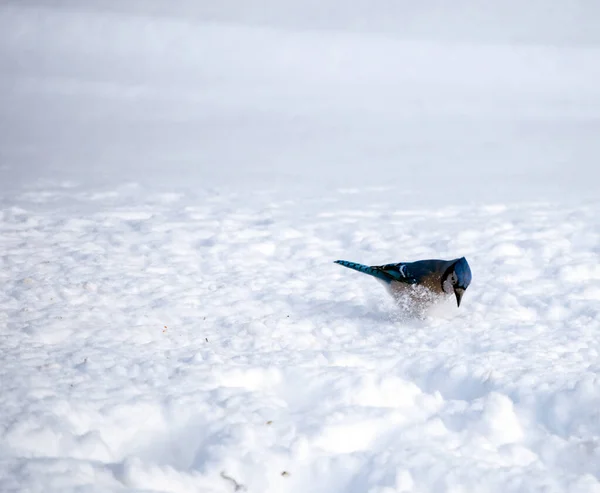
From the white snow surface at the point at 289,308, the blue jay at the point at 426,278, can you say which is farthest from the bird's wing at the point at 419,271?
the white snow surface at the point at 289,308

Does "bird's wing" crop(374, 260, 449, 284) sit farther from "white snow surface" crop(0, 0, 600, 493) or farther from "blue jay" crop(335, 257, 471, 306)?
"white snow surface" crop(0, 0, 600, 493)

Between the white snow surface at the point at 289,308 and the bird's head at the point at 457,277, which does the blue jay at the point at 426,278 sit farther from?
the white snow surface at the point at 289,308

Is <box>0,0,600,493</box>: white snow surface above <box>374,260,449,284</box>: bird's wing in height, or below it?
below

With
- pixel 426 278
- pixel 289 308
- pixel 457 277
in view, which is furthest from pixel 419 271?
pixel 289 308

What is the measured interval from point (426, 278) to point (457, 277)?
0.52 ft

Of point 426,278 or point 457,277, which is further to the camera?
point 426,278

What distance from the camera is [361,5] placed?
15.4m

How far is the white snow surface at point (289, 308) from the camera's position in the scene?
2436 millimetres

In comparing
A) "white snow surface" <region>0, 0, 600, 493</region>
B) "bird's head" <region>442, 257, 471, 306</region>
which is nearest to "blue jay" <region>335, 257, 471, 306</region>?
"bird's head" <region>442, 257, 471, 306</region>

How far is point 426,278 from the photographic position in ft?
11.3

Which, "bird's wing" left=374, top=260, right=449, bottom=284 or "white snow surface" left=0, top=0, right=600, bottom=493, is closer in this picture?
"white snow surface" left=0, top=0, right=600, bottom=493

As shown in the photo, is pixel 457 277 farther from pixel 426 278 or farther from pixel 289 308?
pixel 289 308

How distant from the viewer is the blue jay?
336 cm

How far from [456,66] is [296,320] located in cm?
1247
